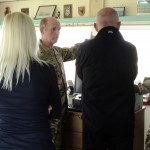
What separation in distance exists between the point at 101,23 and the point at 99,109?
0.63 m

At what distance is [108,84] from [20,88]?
707mm

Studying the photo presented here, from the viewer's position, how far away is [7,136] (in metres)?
1.60

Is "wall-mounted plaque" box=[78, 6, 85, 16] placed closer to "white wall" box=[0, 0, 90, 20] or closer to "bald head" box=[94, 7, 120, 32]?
"white wall" box=[0, 0, 90, 20]

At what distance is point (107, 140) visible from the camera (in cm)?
221

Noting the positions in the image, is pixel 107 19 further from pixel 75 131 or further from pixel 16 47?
pixel 75 131

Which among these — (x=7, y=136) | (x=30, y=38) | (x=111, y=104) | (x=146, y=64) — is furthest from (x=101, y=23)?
(x=146, y=64)

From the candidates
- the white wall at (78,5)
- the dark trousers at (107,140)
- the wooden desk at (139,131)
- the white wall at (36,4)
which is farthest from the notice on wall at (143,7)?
the dark trousers at (107,140)

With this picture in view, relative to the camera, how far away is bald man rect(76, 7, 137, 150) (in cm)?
208

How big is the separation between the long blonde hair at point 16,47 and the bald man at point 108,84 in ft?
1.92

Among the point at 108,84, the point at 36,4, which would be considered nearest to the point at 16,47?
the point at 108,84

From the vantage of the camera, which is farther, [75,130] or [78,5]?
[78,5]

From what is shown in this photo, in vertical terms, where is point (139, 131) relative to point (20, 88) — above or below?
below

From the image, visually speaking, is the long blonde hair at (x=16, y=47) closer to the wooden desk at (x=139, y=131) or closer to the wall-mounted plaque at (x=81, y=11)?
the wooden desk at (x=139, y=131)

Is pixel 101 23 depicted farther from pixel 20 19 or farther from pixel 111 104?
Answer: pixel 20 19
